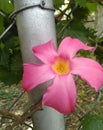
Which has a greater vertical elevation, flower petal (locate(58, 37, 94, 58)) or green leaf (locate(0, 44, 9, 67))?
flower petal (locate(58, 37, 94, 58))

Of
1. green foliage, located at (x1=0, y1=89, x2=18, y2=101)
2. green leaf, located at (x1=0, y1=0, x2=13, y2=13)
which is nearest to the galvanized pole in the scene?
green leaf, located at (x1=0, y1=0, x2=13, y2=13)

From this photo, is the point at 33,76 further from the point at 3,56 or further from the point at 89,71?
the point at 3,56

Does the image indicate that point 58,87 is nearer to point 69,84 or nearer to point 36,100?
point 69,84

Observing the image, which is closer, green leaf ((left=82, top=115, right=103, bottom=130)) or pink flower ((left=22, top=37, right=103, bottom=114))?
pink flower ((left=22, top=37, right=103, bottom=114))

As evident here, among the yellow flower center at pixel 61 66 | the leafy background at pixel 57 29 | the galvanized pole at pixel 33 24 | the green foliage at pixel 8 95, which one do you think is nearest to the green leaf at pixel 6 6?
the leafy background at pixel 57 29

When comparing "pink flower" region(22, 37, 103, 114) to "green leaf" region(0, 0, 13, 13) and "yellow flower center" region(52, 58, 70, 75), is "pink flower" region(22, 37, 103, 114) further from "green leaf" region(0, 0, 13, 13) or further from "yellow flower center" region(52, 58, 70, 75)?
"green leaf" region(0, 0, 13, 13)

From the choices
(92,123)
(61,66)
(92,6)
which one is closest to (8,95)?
(92,6)

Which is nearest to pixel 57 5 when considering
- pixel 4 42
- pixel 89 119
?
pixel 4 42
